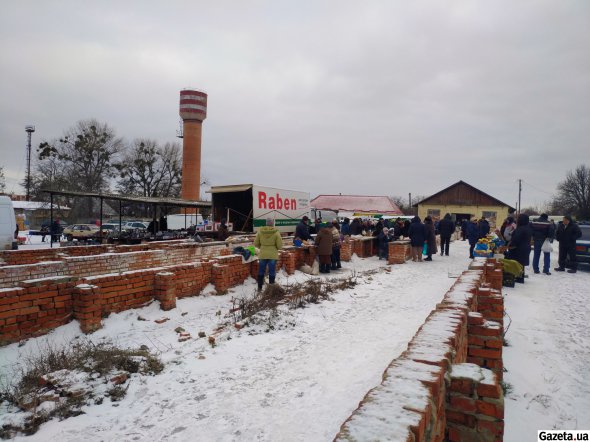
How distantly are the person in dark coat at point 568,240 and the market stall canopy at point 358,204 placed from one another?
3170 cm

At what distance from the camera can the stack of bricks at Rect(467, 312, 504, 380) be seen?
3.51 m

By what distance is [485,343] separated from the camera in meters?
3.53

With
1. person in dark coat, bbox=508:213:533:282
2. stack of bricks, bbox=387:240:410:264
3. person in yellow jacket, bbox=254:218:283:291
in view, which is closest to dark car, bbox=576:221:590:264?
person in dark coat, bbox=508:213:533:282

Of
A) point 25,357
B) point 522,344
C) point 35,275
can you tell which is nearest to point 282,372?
point 25,357

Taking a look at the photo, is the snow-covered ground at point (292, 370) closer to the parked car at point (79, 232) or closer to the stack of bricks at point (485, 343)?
the stack of bricks at point (485, 343)

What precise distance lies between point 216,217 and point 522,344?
1336cm

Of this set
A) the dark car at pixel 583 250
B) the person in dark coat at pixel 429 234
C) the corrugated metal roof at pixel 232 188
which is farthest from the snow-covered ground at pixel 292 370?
the corrugated metal roof at pixel 232 188

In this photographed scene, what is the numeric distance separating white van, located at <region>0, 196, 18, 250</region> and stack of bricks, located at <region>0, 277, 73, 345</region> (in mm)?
6437

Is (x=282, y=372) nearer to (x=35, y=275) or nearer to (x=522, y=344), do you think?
(x=522, y=344)

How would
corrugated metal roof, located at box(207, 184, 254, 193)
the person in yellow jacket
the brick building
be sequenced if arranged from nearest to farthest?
the person in yellow jacket → corrugated metal roof, located at box(207, 184, 254, 193) → the brick building

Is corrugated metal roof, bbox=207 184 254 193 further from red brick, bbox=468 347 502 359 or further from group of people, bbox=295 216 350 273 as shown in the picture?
red brick, bbox=468 347 502 359

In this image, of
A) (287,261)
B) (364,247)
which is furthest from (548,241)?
(287,261)

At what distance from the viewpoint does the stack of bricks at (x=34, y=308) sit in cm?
415

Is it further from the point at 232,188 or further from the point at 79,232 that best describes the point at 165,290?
the point at 79,232
